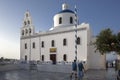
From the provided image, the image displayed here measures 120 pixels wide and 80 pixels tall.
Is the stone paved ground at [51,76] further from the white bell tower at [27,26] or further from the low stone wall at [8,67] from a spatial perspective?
the white bell tower at [27,26]

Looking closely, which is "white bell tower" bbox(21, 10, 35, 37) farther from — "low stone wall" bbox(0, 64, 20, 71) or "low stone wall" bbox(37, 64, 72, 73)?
"low stone wall" bbox(37, 64, 72, 73)

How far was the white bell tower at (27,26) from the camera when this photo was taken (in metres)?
42.7

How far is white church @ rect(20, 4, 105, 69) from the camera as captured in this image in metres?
33.7

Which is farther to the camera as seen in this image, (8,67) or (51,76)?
(8,67)

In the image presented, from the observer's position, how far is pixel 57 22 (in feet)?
136

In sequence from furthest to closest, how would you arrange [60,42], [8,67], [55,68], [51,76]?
[60,42]
[8,67]
[55,68]
[51,76]

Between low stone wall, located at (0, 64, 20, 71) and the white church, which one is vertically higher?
the white church

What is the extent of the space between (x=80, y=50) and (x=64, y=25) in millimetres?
8089

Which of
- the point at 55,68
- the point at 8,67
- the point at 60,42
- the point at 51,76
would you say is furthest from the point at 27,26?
the point at 51,76

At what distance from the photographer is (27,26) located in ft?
143

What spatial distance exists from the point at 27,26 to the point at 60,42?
393 inches

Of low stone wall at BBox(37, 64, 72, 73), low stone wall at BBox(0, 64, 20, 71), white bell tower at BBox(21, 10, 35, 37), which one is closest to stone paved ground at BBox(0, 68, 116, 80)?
low stone wall at BBox(37, 64, 72, 73)

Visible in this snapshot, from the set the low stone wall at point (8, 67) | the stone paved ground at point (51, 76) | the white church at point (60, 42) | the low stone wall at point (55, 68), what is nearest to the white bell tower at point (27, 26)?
the white church at point (60, 42)

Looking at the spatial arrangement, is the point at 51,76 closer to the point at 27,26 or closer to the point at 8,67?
the point at 8,67
